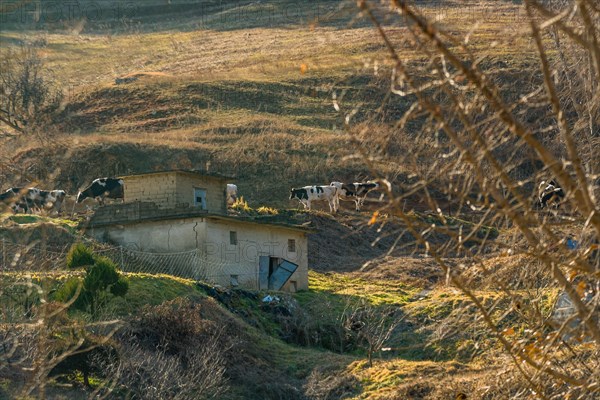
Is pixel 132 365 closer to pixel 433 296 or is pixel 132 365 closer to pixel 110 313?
pixel 110 313

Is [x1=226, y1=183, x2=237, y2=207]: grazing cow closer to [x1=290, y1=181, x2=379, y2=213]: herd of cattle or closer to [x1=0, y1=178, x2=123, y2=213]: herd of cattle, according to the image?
[x1=290, y1=181, x2=379, y2=213]: herd of cattle

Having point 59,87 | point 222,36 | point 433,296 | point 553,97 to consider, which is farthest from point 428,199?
point 222,36

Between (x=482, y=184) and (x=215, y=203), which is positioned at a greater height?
(x=482, y=184)

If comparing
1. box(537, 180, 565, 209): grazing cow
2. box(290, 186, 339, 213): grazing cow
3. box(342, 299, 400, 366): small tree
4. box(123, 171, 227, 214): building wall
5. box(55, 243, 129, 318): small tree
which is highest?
box(537, 180, 565, 209): grazing cow

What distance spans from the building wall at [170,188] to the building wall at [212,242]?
6.59 feet

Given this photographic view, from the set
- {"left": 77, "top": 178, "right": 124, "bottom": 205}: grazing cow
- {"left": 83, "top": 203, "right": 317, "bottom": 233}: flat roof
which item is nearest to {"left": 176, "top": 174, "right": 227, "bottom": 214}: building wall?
{"left": 83, "top": 203, "right": 317, "bottom": 233}: flat roof

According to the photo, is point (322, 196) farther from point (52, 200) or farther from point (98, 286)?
point (98, 286)

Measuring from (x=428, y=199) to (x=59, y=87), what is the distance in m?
75.8

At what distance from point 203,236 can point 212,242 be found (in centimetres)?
39

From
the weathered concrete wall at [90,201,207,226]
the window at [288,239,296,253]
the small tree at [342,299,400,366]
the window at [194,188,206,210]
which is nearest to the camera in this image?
the small tree at [342,299,400,366]

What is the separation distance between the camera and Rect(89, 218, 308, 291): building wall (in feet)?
117

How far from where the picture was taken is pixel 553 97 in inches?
267

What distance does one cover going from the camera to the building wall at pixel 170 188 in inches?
1544

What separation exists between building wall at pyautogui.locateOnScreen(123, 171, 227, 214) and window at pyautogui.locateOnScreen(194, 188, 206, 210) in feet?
0.40
